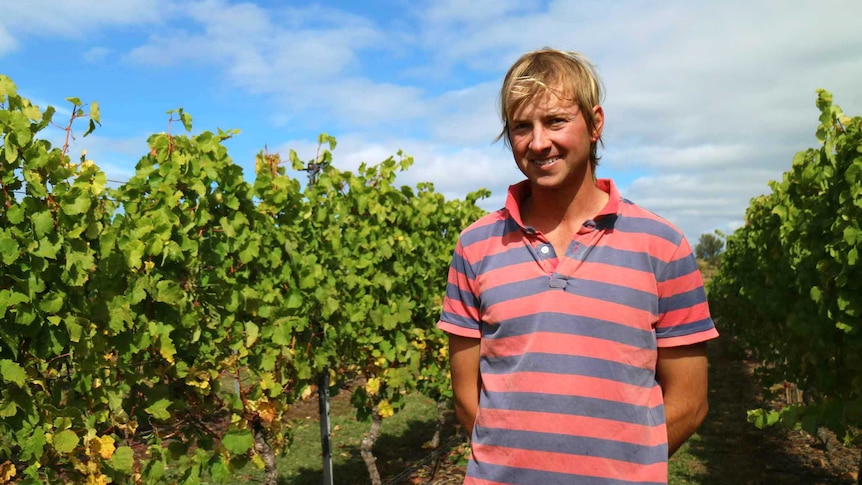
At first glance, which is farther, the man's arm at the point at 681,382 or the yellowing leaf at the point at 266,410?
the yellowing leaf at the point at 266,410

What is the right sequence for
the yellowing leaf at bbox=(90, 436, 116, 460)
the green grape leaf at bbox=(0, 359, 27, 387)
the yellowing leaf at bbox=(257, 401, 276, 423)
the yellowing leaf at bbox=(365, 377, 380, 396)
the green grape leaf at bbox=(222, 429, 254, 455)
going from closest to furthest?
the green grape leaf at bbox=(0, 359, 27, 387) < the yellowing leaf at bbox=(90, 436, 116, 460) < the green grape leaf at bbox=(222, 429, 254, 455) < the yellowing leaf at bbox=(257, 401, 276, 423) < the yellowing leaf at bbox=(365, 377, 380, 396)

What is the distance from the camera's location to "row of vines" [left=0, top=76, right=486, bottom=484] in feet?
8.84

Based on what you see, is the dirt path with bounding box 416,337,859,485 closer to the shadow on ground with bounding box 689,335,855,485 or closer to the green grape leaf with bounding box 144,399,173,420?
the shadow on ground with bounding box 689,335,855,485

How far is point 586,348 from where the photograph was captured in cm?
181

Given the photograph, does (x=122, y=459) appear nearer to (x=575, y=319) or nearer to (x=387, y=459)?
(x=575, y=319)

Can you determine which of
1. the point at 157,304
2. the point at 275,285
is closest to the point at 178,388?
the point at 157,304

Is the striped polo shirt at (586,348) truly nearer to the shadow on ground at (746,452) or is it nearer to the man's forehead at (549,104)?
the man's forehead at (549,104)

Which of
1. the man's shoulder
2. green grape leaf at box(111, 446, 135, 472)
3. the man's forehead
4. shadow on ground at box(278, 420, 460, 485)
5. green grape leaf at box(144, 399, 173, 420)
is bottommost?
shadow on ground at box(278, 420, 460, 485)

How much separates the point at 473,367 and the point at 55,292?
165 centimetres

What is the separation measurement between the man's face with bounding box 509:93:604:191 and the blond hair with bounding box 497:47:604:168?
18 mm

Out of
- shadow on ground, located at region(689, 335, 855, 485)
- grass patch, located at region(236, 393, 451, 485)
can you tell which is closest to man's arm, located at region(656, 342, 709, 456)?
grass patch, located at region(236, 393, 451, 485)

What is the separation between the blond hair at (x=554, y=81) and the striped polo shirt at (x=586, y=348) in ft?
0.95

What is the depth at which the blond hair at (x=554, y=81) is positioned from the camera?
190 centimetres

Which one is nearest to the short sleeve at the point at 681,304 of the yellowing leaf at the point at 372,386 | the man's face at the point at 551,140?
the man's face at the point at 551,140
